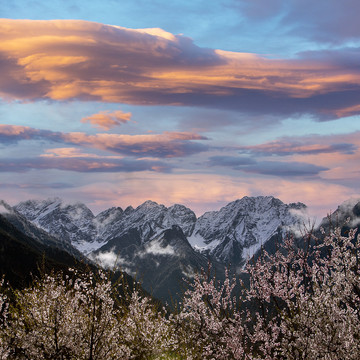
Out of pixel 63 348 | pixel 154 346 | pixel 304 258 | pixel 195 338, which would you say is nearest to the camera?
pixel 63 348

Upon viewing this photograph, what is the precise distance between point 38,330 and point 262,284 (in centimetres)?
1320

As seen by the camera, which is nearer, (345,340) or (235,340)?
(345,340)

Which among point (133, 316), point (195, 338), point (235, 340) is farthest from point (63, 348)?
point (235, 340)

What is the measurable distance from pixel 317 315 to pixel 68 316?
42.8 ft

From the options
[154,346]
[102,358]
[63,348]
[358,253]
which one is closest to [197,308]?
[154,346]

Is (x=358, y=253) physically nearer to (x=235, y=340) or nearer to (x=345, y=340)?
(x=345, y=340)

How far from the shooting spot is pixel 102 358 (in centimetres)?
2131

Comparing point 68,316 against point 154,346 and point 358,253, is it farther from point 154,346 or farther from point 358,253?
point 358,253

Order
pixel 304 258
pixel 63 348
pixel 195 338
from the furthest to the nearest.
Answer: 1. pixel 195 338
2. pixel 304 258
3. pixel 63 348

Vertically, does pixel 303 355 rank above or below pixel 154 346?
above

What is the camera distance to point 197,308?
26578 millimetres

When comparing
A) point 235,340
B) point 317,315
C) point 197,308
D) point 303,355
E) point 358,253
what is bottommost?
point 235,340

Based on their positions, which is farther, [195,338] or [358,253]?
[195,338]

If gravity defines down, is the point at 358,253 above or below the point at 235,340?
above
